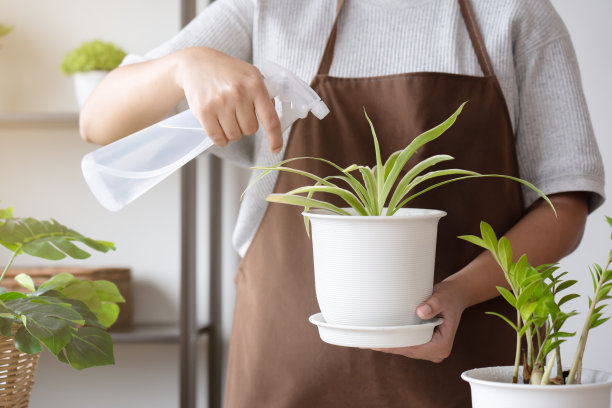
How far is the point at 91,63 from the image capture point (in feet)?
5.82

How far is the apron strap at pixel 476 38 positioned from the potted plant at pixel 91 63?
1069 millimetres

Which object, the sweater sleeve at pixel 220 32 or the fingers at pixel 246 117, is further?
the sweater sleeve at pixel 220 32

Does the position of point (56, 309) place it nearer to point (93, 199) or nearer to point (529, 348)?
point (529, 348)

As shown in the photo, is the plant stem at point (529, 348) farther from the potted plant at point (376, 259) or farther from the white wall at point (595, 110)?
the white wall at point (595, 110)

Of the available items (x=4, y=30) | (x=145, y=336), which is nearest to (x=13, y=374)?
(x=145, y=336)

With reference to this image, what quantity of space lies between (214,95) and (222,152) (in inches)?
14.0

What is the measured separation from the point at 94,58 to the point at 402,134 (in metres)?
1.08

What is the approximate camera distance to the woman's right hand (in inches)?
A: 29.5

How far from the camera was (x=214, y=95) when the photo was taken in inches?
29.8

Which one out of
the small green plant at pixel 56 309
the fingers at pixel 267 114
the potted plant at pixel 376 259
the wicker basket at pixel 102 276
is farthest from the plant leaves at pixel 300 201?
the wicker basket at pixel 102 276

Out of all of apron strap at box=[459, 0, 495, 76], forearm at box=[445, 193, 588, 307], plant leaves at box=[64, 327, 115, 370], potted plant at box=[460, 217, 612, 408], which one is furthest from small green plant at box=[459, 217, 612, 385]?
apron strap at box=[459, 0, 495, 76]

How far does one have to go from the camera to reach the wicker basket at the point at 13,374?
2.11ft

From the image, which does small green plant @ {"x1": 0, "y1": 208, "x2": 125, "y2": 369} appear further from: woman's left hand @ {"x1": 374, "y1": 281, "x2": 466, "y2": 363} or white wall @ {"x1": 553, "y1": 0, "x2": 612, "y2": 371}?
white wall @ {"x1": 553, "y1": 0, "x2": 612, "y2": 371}

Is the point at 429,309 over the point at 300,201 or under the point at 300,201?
under
